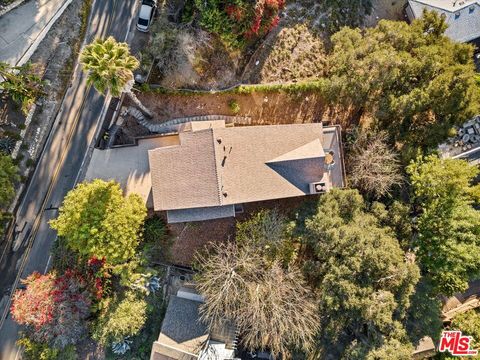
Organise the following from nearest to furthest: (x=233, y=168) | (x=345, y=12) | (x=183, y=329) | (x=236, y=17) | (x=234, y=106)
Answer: (x=233, y=168)
(x=236, y=17)
(x=183, y=329)
(x=234, y=106)
(x=345, y=12)

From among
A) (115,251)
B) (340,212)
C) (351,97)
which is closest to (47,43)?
(115,251)

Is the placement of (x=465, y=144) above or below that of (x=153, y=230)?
above

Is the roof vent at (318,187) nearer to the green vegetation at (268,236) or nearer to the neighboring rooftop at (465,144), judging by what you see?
the green vegetation at (268,236)

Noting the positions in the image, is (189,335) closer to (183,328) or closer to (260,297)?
(183,328)

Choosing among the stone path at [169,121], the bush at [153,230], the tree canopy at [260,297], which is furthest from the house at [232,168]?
the tree canopy at [260,297]

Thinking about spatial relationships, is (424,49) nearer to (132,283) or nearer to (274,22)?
(274,22)

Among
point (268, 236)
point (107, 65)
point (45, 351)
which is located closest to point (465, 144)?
point (268, 236)

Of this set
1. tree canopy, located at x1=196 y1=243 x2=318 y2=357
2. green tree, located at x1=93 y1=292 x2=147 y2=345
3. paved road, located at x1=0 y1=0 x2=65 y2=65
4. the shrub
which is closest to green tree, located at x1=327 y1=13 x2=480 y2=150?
tree canopy, located at x1=196 y1=243 x2=318 y2=357
